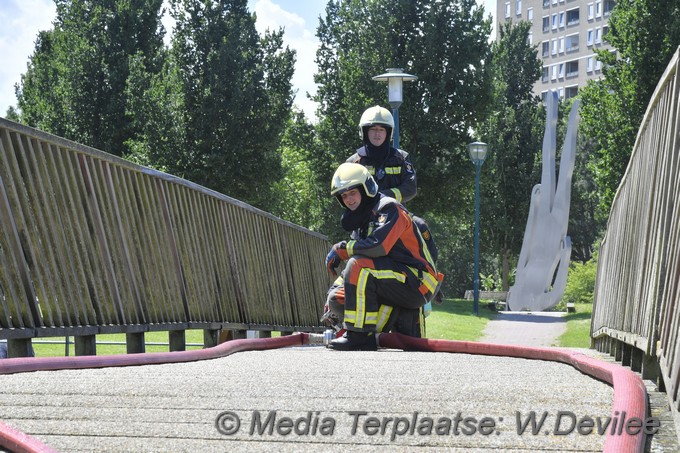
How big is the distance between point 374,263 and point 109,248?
2.02 meters

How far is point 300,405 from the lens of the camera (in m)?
4.07

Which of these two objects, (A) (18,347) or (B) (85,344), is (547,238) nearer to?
(B) (85,344)

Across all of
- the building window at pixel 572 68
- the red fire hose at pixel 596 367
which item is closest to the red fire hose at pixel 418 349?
the red fire hose at pixel 596 367

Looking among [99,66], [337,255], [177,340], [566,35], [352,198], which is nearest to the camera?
[352,198]

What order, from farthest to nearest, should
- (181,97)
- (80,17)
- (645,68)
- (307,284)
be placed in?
(80,17)
(181,97)
(645,68)
(307,284)

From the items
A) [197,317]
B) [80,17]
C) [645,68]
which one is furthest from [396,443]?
[80,17]

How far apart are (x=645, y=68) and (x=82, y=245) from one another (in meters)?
25.3

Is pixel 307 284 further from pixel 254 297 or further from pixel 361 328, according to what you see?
pixel 361 328

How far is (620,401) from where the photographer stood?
3799 mm

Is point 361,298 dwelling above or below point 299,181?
below

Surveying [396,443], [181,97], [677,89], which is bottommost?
Result: [396,443]

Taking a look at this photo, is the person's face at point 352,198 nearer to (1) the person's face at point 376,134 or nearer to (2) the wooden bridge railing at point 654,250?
(1) the person's face at point 376,134

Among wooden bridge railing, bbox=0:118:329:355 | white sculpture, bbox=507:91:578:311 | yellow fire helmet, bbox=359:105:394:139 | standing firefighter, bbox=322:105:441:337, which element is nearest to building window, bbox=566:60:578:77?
white sculpture, bbox=507:91:578:311

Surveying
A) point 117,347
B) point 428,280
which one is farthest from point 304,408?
point 117,347
